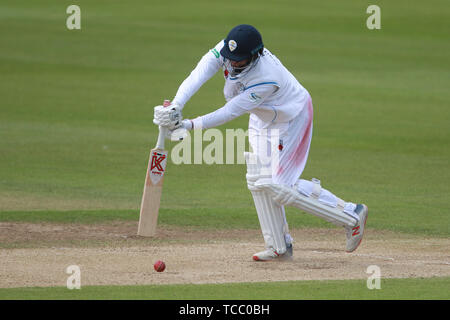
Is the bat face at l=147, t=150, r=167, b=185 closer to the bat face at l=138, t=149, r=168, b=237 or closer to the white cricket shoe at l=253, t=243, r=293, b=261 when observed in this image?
the bat face at l=138, t=149, r=168, b=237

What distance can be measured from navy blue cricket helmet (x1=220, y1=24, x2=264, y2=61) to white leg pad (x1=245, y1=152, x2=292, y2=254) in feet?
3.02

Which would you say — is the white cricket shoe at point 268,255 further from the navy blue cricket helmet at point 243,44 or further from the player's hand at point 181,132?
the navy blue cricket helmet at point 243,44

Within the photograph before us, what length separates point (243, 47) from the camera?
7172 mm

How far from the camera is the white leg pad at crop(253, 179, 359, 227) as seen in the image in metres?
7.45

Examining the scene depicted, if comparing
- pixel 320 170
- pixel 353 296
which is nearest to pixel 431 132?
pixel 320 170

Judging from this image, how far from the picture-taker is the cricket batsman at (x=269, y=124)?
285 inches

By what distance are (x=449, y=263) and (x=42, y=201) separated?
219 inches

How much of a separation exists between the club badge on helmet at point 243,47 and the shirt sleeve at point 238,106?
227 mm

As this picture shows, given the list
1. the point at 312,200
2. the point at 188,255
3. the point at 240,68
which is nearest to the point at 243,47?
the point at 240,68

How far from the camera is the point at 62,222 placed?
9914 millimetres

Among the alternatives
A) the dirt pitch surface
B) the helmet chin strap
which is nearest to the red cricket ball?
the dirt pitch surface

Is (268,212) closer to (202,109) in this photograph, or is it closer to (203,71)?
(203,71)

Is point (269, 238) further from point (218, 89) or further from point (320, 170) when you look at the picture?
point (218, 89)

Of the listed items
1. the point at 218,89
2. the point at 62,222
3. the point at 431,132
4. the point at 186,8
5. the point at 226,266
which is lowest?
the point at 226,266
